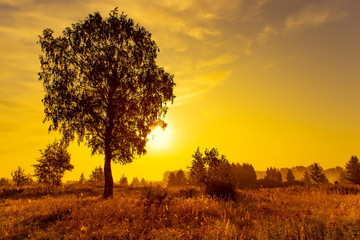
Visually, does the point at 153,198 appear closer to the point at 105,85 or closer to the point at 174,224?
the point at 174,224

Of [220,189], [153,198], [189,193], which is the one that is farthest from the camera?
[189,193]

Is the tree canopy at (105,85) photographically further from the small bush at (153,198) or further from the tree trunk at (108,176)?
the small bush at (153,198)

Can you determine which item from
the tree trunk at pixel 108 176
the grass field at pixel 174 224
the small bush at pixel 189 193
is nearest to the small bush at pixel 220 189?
the small bush at pixel 189 193

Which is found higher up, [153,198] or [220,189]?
[153,198]

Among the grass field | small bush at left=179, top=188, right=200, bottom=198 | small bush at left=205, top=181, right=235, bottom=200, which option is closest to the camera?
the grass field

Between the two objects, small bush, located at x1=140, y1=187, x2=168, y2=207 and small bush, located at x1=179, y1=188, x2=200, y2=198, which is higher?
small bush, located at x1=140, y1=187, x2=168, y2=207

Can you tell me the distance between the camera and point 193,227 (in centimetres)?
625

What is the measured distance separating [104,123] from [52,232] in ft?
36.9

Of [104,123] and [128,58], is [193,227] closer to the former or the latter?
[104,123]

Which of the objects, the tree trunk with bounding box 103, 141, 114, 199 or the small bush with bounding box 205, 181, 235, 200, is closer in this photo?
the small bush with bounding box 205, 181, 235, 200

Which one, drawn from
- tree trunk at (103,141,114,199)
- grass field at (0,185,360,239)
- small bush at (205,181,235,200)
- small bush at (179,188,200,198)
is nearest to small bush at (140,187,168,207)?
grass field at (0,185,360,239)

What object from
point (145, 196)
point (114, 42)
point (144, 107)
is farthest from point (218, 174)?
point (114, 42)

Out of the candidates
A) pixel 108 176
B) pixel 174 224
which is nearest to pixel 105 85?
pixel 108 176

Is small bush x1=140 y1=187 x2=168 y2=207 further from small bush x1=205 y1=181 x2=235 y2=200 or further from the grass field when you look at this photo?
small bush x1=205 y1=181 x2=235 y2=200
